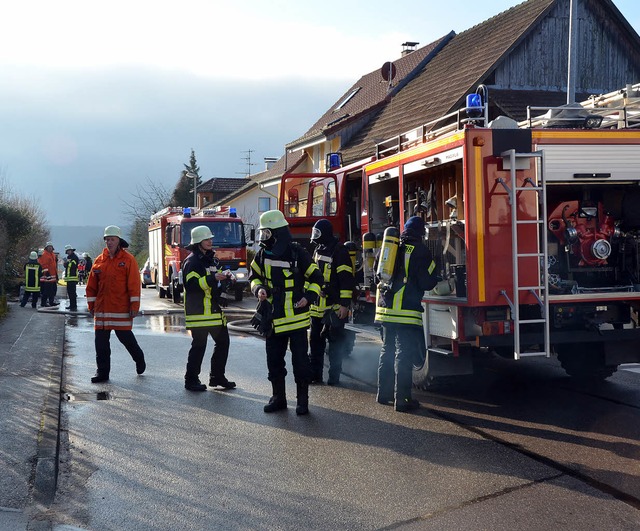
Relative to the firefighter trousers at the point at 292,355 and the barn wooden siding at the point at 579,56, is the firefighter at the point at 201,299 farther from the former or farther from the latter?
the barn wooden siding at the point at 579,56

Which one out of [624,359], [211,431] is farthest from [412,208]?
[211,431]

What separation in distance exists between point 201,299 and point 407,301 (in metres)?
2.28

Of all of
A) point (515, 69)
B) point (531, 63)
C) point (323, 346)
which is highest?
point (531, 63)

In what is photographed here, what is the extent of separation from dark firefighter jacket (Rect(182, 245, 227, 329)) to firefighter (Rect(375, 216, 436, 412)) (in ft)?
6.11

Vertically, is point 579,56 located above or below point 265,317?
above

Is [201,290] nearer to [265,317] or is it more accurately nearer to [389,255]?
[265,317]

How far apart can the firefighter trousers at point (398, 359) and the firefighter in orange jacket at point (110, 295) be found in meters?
3.05

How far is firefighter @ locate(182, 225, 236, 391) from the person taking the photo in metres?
8.43

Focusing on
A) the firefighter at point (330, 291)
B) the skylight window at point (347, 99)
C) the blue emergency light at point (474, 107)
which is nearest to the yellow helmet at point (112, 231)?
the firefighter at point (330, 291)

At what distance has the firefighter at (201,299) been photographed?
843 cm

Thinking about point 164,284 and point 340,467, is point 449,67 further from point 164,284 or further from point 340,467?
point 340,467

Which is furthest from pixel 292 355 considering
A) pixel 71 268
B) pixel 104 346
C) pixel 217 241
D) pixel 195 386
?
pixel 217 241

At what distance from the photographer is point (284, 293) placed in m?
7.36

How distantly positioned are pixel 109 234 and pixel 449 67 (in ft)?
58.9
